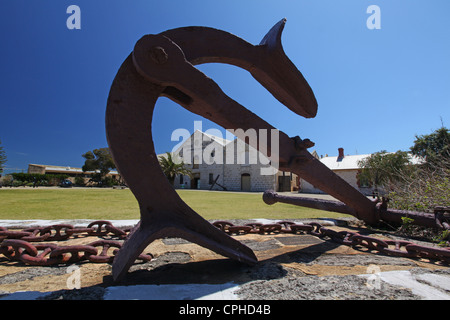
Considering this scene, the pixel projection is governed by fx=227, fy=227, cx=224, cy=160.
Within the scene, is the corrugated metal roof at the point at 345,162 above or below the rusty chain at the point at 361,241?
above

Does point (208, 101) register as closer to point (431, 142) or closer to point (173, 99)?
point (173, 99)

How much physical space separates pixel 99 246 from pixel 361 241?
2604mm

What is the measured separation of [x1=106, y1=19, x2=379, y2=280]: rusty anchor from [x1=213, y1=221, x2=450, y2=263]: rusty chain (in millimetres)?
1250

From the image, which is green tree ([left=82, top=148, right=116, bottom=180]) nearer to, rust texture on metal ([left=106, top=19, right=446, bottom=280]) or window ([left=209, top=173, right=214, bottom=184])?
window ([left=209, top=173, right=214, bottom=184])

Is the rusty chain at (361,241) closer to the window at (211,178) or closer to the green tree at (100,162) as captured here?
the window at (211,178)

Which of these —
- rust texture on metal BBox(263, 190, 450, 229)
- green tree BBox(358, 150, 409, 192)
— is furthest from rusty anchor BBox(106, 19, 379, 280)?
green tree BBox(358, 150, 409, 192)

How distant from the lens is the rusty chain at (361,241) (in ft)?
6.18

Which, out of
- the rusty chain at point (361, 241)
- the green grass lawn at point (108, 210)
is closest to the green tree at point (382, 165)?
the green grass lawn at point (108, 210)

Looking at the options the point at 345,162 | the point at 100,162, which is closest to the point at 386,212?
the point at 345,162

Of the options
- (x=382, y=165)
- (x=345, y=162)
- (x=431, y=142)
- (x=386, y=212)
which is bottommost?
(x=386, y=212)

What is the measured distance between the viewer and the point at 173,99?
171 centimetres

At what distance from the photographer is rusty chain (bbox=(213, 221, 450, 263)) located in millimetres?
1885
